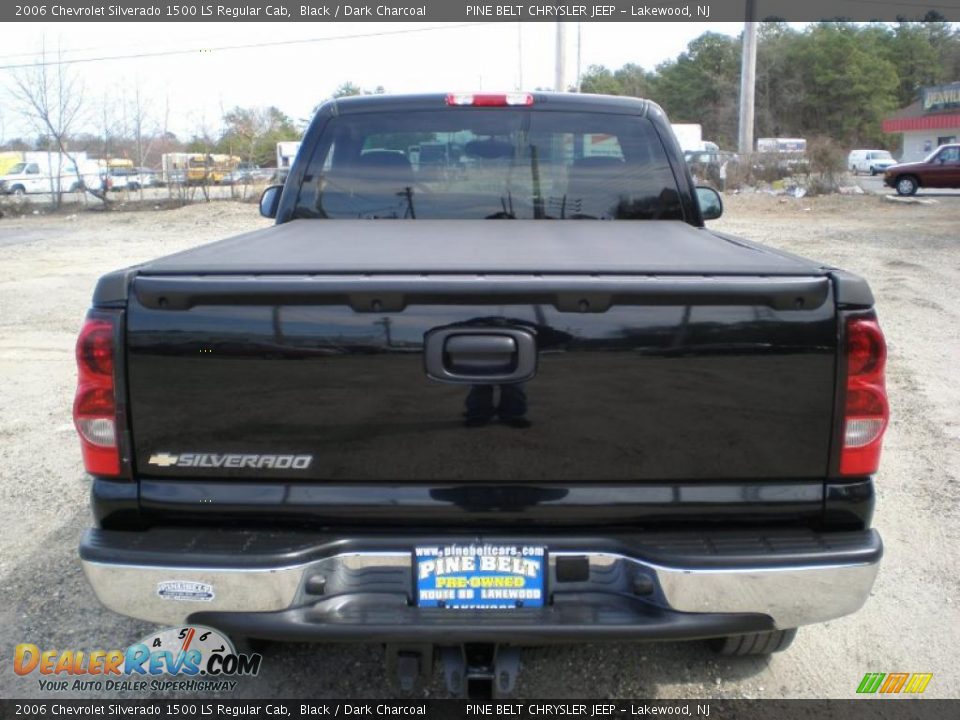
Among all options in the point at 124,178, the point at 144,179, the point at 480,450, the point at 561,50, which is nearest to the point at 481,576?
the point at 480,450

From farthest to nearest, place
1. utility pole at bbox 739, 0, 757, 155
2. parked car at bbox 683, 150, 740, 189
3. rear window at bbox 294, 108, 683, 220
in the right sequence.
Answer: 1. utility pole at bbox 739, 0, 757, 155
2. parked car at bbox 683, 150, 740, 189
3. rear window at bbox 294, 108, 683, 220

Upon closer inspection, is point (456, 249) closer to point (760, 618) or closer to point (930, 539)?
point (760, 618)

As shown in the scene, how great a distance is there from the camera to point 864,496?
2398 mm

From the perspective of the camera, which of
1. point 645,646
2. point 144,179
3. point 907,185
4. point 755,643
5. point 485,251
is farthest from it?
point 144,179

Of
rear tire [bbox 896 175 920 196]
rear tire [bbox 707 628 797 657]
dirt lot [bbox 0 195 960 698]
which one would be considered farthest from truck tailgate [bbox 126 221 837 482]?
rear tire [bbox 896 175 920 196]

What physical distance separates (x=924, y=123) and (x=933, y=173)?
34.5 meters

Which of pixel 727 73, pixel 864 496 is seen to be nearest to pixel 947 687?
pixel 864 496

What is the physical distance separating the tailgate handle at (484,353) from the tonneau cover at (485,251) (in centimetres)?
18

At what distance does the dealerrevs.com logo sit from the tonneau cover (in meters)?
1.37

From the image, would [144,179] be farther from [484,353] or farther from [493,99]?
[484,353]

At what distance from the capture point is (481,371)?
2.27 m

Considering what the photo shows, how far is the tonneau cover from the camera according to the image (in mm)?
2359

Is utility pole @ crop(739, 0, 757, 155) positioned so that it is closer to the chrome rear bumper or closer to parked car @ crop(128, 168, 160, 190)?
parked car @ crop(128, 168, 160, 190)

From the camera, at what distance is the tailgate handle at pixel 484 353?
2260 mm
